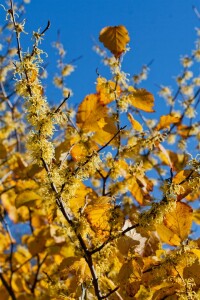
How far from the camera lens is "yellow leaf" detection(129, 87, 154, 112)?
6.86 feet

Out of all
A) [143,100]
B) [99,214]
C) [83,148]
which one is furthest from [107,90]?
[99,214]

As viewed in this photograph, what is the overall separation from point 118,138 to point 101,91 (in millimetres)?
267

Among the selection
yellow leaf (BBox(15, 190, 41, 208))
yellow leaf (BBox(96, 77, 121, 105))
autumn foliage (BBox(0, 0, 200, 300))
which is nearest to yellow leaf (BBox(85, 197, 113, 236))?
autumn foliage (BBox(0, 0, 200, 300))

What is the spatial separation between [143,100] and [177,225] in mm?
808

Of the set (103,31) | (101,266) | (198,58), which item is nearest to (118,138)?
(103,31)

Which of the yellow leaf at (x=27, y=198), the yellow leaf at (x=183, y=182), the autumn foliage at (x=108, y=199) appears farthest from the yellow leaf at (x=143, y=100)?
the yellow leaf at (x=27, y=198)

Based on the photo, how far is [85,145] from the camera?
6.59 ft

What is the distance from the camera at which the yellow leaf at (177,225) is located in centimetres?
148

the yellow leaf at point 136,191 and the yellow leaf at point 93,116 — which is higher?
the yellow leaf at point 93,116

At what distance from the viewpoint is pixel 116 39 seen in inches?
83.4

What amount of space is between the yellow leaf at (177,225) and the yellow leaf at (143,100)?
739mm

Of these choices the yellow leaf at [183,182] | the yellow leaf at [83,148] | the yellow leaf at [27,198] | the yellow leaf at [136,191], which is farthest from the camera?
the yellow leaf at [27,198]

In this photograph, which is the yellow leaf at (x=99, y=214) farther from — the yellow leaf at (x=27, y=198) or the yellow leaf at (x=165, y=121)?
the yellow leaf at (x=27, y=198)

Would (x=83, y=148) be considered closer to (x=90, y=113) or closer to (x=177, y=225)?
(x=90, y=113)
